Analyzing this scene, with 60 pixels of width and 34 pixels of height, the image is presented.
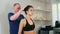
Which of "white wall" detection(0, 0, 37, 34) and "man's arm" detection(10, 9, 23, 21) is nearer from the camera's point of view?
"man's arm" detection(10, 9, 23, 21)

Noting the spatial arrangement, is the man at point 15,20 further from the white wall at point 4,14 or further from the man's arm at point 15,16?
the white wall at point 4,14

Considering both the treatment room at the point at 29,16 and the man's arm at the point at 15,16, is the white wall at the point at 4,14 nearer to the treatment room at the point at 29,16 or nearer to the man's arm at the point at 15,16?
the treatment room at the point at 29,16

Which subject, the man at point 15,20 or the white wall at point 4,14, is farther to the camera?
the white wall at point 4,14

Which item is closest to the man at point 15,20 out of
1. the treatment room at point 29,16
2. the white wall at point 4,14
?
the treatment room at point 29,16

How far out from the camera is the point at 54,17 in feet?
Answer: 17.4

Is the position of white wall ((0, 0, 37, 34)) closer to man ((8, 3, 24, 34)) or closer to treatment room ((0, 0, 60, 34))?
treatment room ((0, 0, 60, 34))

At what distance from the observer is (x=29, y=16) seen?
267cm

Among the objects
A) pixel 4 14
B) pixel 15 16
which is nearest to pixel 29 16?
pixel 15 16

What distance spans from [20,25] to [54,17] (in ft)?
9.80

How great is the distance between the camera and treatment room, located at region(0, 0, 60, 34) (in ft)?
8.55

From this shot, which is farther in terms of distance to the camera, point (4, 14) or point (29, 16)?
point (4, 14)

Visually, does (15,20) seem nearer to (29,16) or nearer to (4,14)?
(29,16)

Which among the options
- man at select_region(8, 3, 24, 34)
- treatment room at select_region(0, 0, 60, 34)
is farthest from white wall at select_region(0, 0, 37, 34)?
man at select_region(8, 3, 24, 34)

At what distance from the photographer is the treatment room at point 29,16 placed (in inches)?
103
